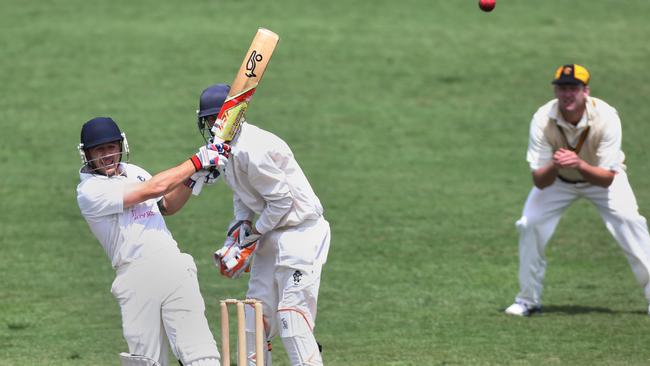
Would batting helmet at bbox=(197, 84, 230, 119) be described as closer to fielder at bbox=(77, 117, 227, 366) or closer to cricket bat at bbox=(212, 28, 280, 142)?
cricket bat at bbox=(212, 28, 280, 142)

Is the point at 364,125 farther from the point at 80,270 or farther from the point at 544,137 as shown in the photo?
the point at 544,137

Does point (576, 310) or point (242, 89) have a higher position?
point (242, 89)

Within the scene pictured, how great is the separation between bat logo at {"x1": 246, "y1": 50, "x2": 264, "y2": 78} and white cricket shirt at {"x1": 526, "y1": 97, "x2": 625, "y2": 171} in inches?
129

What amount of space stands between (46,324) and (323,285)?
2.58 meters

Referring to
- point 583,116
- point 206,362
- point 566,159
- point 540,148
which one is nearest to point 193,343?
point 206,362

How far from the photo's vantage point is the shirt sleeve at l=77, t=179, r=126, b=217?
6387 millimetres

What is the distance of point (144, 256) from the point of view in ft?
21.3

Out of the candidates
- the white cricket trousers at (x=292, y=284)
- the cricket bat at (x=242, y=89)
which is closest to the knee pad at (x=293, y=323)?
the white cricket trousers at (x=292, y=284)

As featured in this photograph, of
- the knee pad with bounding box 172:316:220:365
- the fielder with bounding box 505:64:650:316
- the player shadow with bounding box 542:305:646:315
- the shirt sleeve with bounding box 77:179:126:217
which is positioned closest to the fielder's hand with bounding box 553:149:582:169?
the fielder with bounding box 505:64:650:316

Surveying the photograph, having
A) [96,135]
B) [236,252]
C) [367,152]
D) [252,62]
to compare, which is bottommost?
[236,252]

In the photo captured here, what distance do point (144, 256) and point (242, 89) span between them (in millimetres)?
1107

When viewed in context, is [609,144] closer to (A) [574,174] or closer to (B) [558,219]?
(A) [574,174]

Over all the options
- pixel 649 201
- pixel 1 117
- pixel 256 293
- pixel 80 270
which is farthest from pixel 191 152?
pixel 256 293

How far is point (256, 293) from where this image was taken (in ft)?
22.9
